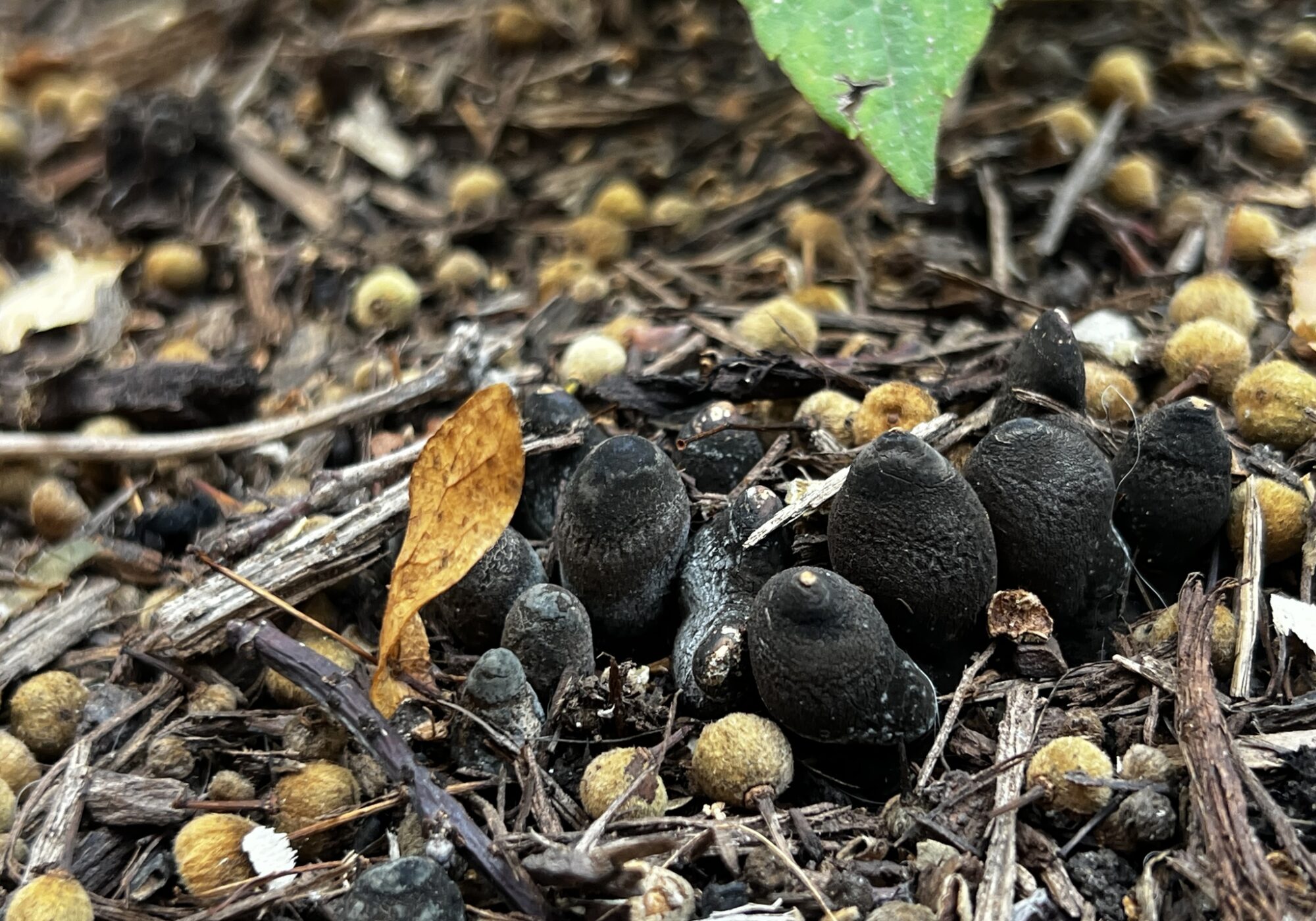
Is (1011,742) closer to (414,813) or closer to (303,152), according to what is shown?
(414,813)

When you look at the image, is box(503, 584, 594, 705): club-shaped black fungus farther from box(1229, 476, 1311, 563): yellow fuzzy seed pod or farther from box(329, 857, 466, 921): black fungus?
box(1229, 476, 1311, 563): yellow fuzzy seed pod

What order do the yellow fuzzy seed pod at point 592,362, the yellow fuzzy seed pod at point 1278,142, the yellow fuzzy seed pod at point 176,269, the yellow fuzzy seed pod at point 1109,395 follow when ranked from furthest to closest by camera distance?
the yellow fuzzy seed pod at point 176,269
the yellow fuzzy seed pod at point 1278,142
the yellow fuzzy seed pod at point 592,362
the yellow fuzzy seed pod at point 1109,395

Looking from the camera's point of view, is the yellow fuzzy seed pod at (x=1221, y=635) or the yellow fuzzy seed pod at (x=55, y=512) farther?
the yellow fuzzy seed pod at (x=55, y=512)

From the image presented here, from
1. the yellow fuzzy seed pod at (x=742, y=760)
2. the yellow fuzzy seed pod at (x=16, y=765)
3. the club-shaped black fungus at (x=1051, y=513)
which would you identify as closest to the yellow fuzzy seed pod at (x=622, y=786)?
the yellow fuzzy seed pod at (x=742, y=760)

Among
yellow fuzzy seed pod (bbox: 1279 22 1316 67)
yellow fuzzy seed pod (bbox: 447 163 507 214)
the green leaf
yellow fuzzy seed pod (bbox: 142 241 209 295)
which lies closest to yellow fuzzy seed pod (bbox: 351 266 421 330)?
yellow fuzzy seed pod (bbox: 447 163 507 214)

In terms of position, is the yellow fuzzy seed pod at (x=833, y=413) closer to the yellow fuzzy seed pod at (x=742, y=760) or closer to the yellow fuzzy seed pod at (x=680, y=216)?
the yellow fuzzy seed pod at (x=742, y=760)

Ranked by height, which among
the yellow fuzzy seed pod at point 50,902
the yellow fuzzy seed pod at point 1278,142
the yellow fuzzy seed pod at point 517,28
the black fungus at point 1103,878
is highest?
the yellow fuzzy seed pod at point 517,28
